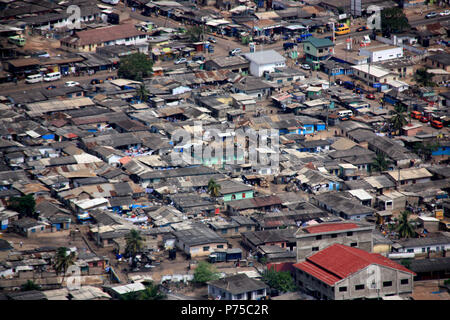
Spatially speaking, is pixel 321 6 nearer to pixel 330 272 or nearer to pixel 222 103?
pixel 222 103

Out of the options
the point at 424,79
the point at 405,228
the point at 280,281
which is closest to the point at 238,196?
the point at 405,228

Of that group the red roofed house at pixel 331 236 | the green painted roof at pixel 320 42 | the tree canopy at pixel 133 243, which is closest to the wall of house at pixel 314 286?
the red roofed house at pixel 331 236

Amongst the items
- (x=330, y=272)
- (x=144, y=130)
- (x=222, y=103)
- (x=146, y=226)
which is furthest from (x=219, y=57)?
(x=330, y=272)

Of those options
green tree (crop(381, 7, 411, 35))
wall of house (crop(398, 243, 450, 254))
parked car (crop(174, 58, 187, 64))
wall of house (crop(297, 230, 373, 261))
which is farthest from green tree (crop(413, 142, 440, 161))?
green tree (crop(381, 7, 411, 35))

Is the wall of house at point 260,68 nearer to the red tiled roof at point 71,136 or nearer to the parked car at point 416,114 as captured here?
the parked car at point 416,114

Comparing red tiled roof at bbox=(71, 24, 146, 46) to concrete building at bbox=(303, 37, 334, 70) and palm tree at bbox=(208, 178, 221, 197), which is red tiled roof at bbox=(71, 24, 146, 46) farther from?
palm tree at bbox=(208, 178, 221, 197)

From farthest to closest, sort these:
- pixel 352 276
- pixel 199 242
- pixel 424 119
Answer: pixel 424 119
pixel 199 242
pixel 352 276

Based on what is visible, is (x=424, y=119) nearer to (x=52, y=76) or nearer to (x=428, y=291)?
(x=428, y=291)
